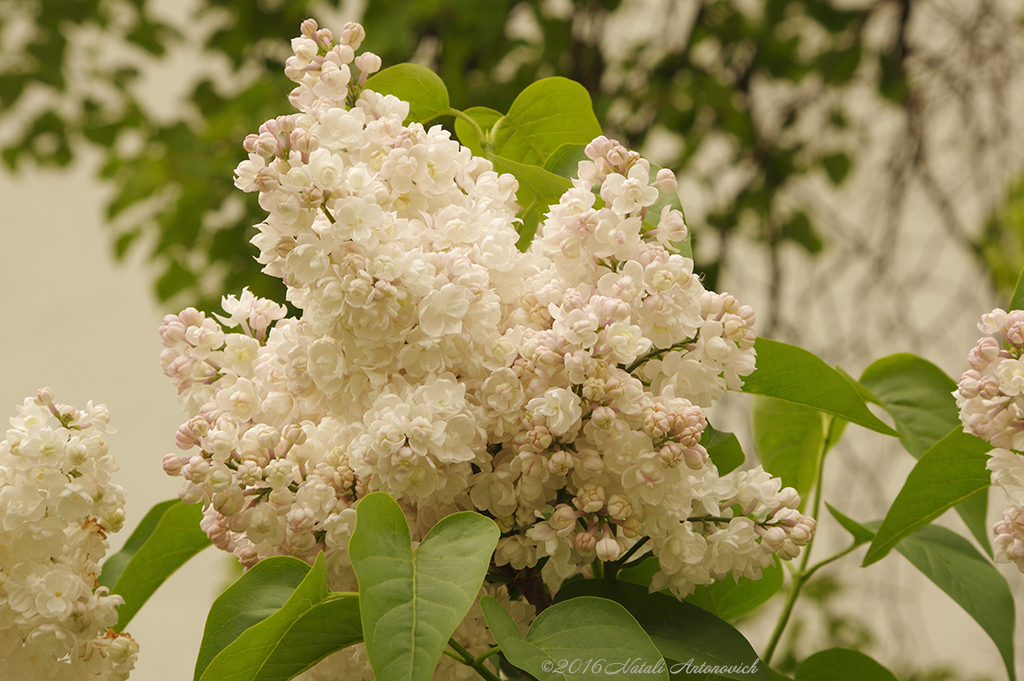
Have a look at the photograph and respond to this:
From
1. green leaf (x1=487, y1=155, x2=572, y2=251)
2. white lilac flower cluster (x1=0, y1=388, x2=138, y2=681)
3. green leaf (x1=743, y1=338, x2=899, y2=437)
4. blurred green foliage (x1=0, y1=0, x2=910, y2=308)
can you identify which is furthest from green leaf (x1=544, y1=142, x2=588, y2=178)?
blurred green foliage (x1=0, y1=0, x2=910, y2=308)

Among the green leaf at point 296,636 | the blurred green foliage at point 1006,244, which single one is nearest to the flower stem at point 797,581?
the green leaf at point 296,636

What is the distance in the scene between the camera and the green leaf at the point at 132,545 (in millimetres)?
457

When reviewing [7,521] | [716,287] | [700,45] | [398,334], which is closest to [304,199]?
[398,334]

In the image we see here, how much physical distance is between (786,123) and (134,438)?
1199 mm

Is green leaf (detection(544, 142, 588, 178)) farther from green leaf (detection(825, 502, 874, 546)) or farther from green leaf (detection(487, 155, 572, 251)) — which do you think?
green leaf (detection(825, 502, 874, 546))

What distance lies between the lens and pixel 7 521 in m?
0.33

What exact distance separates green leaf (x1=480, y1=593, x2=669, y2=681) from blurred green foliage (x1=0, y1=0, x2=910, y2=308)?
862mm

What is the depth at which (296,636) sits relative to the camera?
289mm

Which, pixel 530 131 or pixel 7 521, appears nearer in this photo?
pixel 7 521

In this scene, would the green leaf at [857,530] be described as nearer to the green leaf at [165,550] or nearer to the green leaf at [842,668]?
the green leaf at [842,668]

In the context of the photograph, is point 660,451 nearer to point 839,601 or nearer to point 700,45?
point 700,45

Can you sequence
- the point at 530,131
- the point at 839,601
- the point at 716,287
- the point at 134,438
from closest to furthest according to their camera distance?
1. the point at 530,131
2. the point at 716,287
3. the point at 839,601
4. the point at 134,438

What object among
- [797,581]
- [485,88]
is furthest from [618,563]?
[485,88]

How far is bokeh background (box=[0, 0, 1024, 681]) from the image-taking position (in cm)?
122
